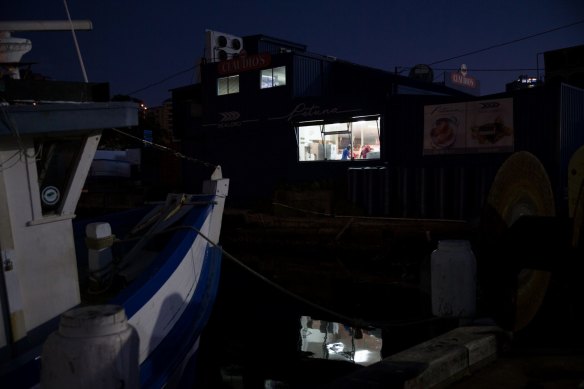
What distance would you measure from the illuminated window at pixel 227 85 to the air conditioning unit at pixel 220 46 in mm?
2551

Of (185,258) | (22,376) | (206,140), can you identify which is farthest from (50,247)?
(206,140)

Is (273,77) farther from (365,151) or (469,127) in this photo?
(469,127)

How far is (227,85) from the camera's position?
85.0 feet

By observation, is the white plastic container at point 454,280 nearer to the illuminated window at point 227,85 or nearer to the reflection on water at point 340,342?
the reflection on water at point 340,342

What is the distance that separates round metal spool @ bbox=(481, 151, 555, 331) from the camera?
4.55m

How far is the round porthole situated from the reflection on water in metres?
5.11

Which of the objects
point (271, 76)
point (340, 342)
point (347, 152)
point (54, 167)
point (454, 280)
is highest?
point (271, 76)

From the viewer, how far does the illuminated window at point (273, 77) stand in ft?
77.9

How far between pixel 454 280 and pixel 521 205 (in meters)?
0.96

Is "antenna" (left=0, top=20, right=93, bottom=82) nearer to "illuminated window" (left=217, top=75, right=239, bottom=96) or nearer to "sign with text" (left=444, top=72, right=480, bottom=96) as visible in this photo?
"illuminated window" (left=217, top=75, right=239, bottom=96)

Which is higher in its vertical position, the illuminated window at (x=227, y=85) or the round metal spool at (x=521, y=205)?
the illuminated window at (x=227, y=85)

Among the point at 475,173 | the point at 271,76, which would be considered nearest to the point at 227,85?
the point at 271,76

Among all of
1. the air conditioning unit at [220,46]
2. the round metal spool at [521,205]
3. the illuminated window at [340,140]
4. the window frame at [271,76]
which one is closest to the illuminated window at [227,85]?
the window frame at [271,76]

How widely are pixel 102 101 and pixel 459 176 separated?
485 inches
